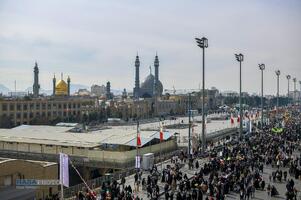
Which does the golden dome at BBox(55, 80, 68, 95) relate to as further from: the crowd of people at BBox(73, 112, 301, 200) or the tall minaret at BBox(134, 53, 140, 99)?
the crowd of people at BBox(73, 112, 301, 200)

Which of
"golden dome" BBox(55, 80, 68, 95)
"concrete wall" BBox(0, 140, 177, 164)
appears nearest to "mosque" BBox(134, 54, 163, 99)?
"golden dome" BBox(55, 80, 68, 95)

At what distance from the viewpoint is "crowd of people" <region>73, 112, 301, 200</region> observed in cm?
1916

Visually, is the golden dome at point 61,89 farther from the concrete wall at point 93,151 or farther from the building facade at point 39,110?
the concrete wall at point 93,151

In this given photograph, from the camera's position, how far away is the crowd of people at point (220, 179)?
1916 cm

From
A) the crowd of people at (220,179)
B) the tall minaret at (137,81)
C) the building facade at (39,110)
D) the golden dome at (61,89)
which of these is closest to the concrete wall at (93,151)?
the crowd of people at (220,179)

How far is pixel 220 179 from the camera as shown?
71.7ft

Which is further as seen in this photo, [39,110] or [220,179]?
[39,110]

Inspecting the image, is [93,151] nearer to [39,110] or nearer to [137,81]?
A: [39,110]

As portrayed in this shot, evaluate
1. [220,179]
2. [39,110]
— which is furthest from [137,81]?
[220,179]

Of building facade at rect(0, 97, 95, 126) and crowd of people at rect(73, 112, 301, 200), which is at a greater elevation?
building facade at rect(0, 97, 95, 126)

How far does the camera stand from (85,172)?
31.7 metres

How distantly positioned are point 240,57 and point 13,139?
73.3ft

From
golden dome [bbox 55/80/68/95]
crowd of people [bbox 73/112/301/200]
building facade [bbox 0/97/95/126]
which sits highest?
golden dome [bbox 55/80/68/95]

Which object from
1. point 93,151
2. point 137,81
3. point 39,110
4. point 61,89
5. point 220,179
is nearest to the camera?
point 220,179
